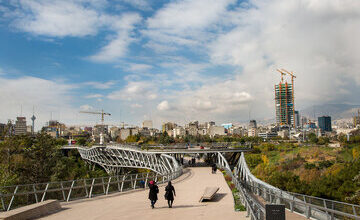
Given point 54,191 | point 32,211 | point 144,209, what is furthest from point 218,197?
point 32,211

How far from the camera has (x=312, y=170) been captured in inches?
1644

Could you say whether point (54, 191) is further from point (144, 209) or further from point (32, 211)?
point (144, 209)

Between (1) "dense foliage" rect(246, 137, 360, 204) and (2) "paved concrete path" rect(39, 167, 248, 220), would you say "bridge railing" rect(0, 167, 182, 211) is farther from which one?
(1) "dense foliage" rect(246, 137, 360, 204)

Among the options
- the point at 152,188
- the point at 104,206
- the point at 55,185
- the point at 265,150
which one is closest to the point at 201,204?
the point at 152,188

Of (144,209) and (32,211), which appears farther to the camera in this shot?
(144,209)

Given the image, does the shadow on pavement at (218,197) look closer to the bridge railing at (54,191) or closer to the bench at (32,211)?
the bridge railing at (54,191)

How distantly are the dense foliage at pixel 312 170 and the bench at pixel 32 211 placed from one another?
13.7 meters

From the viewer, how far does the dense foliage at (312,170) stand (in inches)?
1054

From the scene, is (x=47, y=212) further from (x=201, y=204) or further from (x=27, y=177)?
(x=27, y=177)

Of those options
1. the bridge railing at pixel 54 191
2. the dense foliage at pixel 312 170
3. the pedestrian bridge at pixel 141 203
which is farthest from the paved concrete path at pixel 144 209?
the dense foliage at pixel 312 170

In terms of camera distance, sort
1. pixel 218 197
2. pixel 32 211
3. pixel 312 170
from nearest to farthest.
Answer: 1. pixel 32 211
2. pixel 218 197
3. pixel 312 170

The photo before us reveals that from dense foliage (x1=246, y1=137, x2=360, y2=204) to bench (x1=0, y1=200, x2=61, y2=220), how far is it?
1368 centimetres

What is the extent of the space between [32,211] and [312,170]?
131ft

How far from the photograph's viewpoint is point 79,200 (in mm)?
15047
